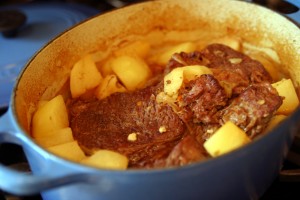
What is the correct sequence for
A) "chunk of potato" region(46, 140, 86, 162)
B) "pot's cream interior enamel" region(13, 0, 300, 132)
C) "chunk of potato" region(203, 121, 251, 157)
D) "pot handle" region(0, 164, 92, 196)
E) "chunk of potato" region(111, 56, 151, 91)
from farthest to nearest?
"chunk of potato" region(111, 56, 151, 91) → "pot's cream interior enamel" region(13, 0, 300, 132) → "chunk of potato" region(46, 140, 86, 162) → "chunk of potato" region(203, 121, 251, 157) → "pot handle" region(0, 164, 92, 196)

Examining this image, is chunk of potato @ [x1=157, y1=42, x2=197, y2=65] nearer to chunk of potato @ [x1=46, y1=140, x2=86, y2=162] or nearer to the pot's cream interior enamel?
the pot's cream interior enamel

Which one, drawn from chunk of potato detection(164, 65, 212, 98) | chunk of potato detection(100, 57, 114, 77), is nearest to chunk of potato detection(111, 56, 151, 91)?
chunk of potato detection(100, 57, 114, 77)

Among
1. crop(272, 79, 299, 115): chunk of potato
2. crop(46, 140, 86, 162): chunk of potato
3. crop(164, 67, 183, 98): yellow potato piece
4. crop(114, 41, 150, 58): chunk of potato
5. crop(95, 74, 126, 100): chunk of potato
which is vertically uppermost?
crop(272, 79, 299, 115): chunk of potato

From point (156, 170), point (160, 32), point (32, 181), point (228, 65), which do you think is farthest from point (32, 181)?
point (160, 32)

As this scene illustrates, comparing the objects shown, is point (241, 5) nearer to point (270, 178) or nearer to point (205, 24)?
point (205, 24)

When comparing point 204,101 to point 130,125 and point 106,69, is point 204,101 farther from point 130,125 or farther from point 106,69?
point 106,69

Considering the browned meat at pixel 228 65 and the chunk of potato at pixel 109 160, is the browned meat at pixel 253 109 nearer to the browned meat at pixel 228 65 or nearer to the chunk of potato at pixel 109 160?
the browned meat at pixel 228 65

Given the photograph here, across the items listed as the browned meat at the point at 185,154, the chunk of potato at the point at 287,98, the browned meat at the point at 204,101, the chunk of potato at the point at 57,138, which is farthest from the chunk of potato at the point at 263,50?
the chunk of potato at the point at 57,138

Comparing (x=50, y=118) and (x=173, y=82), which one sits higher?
(x=173, y=82)
